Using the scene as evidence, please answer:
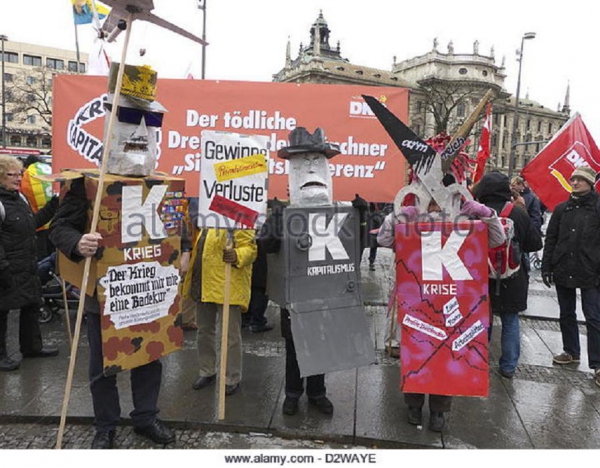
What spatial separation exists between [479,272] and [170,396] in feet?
8.72

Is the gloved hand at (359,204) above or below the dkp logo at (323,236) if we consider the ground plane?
above

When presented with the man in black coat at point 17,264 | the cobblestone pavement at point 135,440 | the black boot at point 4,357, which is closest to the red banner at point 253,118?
the man in black coat at point 17,264

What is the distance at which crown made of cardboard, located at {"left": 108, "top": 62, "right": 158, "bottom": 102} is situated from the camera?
9.89 ft

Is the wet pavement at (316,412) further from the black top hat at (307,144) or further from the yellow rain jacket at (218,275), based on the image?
the black top hat at (307,144)

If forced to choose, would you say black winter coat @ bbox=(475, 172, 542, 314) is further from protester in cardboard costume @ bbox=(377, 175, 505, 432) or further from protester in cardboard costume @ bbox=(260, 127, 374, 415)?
protester in cardboard costume @ bbox=(260, 127, 374, 415)

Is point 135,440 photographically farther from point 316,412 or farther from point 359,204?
point 359,204

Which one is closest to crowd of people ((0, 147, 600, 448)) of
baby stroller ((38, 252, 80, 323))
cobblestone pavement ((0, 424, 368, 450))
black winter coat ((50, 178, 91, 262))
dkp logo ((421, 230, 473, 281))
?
black winter coat ((50, 178, 91, 262))

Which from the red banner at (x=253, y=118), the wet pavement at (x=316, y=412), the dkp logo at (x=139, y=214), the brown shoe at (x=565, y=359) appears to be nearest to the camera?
the dkp logo at (x=139, y=214)

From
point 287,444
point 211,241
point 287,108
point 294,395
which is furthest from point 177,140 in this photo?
Result: point 287,444

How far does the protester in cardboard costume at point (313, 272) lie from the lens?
3.36 metres

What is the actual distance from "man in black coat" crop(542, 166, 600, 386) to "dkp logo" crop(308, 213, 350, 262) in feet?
8.71

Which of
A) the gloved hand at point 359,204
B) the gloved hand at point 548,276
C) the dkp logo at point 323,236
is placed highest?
the gloved hand at point 359,204

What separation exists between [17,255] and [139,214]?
6.98 feet

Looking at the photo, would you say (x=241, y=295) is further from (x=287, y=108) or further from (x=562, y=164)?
(x=562, y=164)
